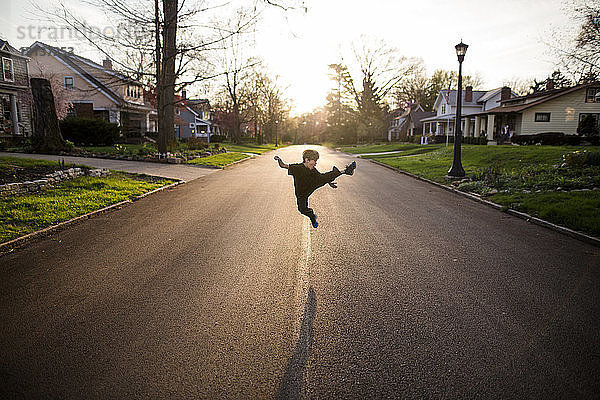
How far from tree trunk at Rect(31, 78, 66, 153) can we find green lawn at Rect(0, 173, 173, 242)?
816 cm

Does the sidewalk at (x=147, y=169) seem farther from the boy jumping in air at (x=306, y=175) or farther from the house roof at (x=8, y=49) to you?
the house roof at (x=8, y=49)

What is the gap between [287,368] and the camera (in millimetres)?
3131

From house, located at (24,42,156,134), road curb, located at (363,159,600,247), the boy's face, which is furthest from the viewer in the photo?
house, located at (24,42,156,134)

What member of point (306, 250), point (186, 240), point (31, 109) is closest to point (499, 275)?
point (306, 250)

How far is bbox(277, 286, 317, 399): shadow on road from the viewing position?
2.85m

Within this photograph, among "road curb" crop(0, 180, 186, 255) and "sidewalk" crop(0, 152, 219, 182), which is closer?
"road curb" crop(0, 180, 186, 255)

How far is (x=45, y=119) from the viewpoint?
1839 cm

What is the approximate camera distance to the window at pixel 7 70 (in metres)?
28.7

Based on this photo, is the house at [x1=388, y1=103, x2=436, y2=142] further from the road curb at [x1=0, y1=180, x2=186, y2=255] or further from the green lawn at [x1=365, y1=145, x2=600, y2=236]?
the road curb at [x1=0, y1=180, x2=186, y2=255]

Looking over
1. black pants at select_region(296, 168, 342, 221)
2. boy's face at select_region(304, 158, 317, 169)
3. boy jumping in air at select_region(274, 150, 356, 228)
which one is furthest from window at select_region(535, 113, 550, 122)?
boy's face at select_region(304, 158, 317, 169)

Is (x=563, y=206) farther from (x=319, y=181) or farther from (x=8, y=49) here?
(x=8, y=49)

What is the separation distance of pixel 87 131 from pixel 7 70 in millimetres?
9715

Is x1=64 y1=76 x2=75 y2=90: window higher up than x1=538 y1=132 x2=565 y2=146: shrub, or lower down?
higher up

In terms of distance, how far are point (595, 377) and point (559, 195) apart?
8721 mm
